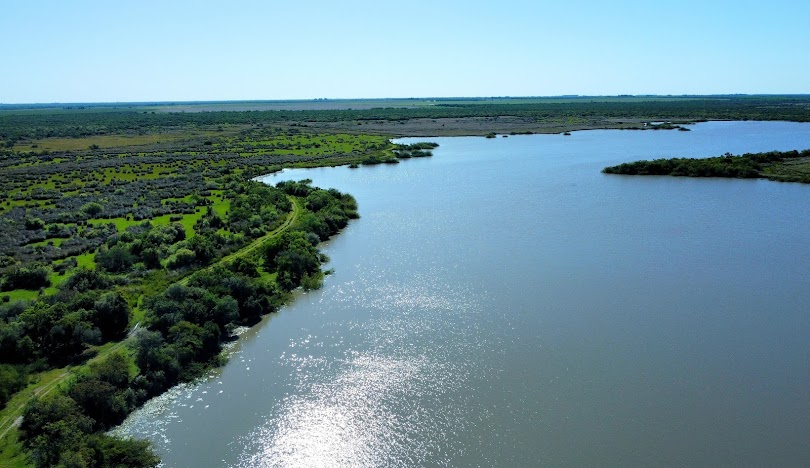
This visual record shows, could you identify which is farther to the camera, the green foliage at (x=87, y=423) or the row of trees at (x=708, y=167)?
the row of trees at (x=708, y=167)

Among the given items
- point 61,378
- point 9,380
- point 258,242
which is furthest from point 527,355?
point 258,242

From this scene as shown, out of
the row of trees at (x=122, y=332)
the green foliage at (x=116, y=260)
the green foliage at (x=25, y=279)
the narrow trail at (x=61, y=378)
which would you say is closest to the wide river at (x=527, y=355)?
the row of trees at (x=122, y=332)

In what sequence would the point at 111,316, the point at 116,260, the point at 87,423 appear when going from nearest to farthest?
1. the point at 87,423
2. the point at 111,316
3. the point at 116,260

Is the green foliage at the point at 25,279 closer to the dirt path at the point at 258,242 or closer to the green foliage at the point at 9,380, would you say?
the dirt path at the point at 258,242

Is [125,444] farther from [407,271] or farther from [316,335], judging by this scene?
[407,271]

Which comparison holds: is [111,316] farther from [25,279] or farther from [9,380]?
[25,279]

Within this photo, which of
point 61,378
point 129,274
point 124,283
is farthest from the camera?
point 129,274
